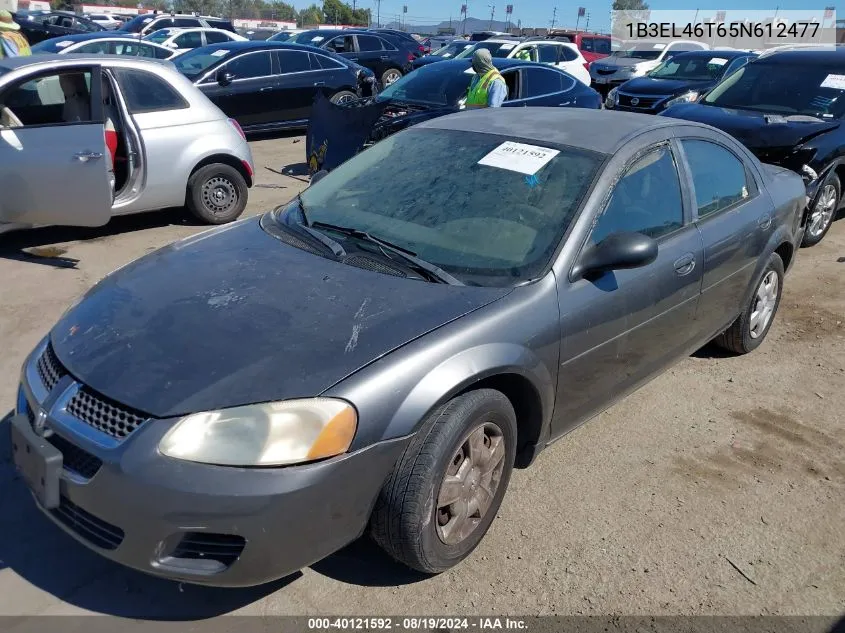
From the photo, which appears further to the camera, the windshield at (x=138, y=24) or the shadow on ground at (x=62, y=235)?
the windshield at (x=138, y=24)

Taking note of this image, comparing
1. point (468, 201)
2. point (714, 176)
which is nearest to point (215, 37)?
point (714, 176)

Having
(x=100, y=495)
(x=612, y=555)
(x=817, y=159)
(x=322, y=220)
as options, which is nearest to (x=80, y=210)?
(x=322, y=220)

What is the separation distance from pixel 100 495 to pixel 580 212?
2.12 meters

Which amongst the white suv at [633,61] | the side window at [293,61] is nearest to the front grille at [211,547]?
the side window at [293,61]

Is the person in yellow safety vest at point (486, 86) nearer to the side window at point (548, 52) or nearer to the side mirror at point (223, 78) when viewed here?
the side mirror at point (223, 78)

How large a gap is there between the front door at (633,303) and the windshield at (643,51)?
60.4 ft

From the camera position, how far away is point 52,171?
18.5 feet

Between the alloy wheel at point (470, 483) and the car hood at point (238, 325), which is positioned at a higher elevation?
the car hood at point (238, 325)

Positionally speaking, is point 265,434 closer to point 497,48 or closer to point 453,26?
point 497,48

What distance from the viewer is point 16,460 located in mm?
2594

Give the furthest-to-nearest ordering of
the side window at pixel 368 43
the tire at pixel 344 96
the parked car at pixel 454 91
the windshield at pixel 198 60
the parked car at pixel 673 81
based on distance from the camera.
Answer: the side window at pixel 368 43
the tire at pixel 344 96
the parked car at pixel 673 81
the windshield at pixel 198 60
the parked car at pixel 454 91

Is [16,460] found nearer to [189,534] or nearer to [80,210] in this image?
[189,534]

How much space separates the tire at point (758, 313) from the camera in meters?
4.54

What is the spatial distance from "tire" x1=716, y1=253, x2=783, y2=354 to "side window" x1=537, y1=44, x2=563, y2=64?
13.6m
